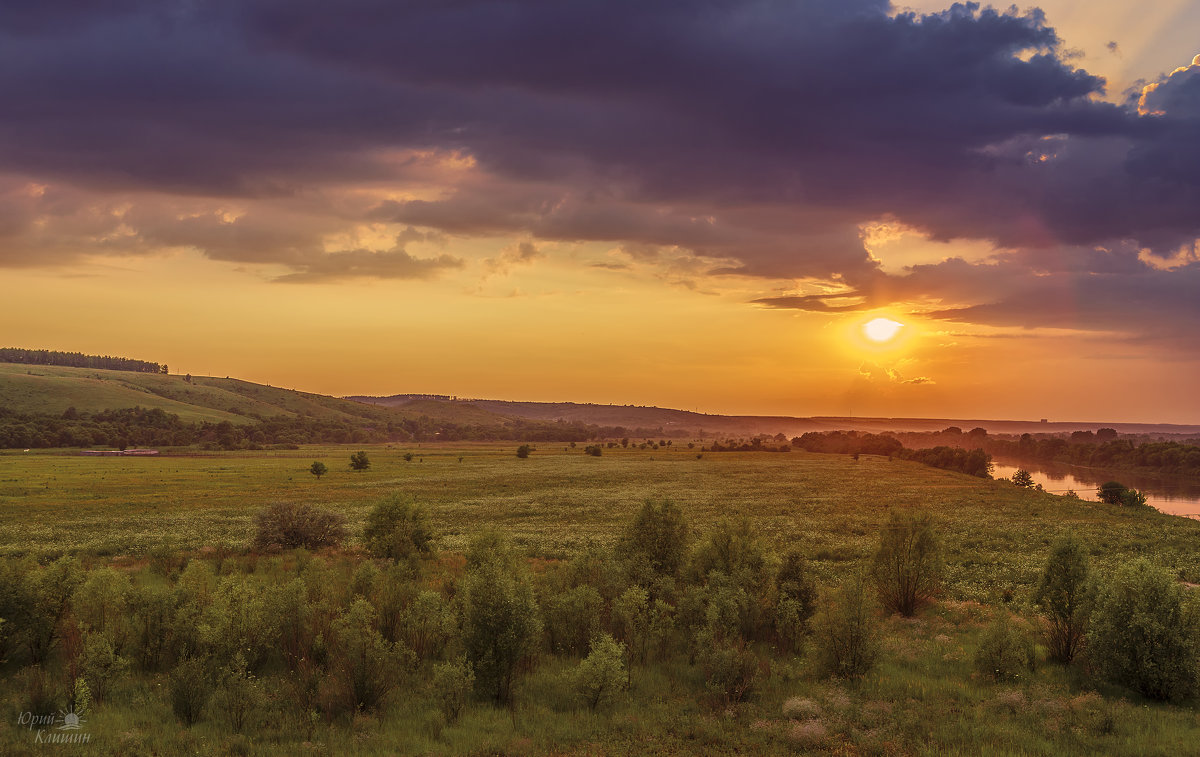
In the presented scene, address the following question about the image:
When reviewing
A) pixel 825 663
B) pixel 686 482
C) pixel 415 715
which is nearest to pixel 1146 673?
pixel 825 663

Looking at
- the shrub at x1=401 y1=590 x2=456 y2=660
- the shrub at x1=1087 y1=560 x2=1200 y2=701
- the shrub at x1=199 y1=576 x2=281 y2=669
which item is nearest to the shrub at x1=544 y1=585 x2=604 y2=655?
the shrub at x1=401 y1=590 x2=456 y2=660

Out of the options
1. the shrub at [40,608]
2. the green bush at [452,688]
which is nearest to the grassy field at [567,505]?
the green bush at [452,688]

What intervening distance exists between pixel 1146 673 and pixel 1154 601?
1.80 meters

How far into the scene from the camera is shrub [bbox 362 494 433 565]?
35594mm


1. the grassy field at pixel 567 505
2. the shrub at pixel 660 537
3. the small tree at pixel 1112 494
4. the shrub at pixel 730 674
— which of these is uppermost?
the shrub at pixel 660 537

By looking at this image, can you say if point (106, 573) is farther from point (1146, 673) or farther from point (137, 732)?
point (1146, 673)

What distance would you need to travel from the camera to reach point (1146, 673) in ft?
52.6

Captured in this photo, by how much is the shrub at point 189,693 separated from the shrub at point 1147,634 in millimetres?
22747

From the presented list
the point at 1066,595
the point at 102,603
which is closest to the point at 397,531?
the point at 102,603

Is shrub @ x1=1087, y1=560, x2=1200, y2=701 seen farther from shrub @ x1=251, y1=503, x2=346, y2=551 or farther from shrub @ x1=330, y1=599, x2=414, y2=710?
shrub @ x1=251, y1=503, x2=346, y2=551

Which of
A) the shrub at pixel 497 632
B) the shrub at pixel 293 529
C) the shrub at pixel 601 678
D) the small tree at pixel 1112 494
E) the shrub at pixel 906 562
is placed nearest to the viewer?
the shrub at pixel 601 678

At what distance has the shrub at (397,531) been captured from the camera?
3559 cm

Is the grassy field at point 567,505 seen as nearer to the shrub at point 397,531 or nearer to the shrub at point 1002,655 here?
the shrub at point 397,531

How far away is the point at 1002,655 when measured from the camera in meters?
18.0
